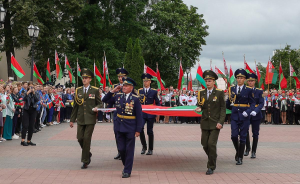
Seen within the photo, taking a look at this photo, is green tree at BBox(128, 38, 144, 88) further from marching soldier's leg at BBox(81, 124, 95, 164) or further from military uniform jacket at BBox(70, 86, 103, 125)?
marching soldier's leg at BBox(81, 124, 95, 164)

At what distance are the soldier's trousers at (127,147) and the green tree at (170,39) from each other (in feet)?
130

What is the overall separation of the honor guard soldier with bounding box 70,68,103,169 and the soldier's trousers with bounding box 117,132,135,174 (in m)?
1.06

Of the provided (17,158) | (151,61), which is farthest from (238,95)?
(151,61)

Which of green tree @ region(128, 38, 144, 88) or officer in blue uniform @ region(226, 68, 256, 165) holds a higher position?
green tree @ region(128, 38, 144, 88)

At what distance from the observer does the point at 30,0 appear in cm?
3472

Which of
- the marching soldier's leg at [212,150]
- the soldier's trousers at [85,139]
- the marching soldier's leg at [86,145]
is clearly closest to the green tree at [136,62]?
the soldier's trousers at [85,139]

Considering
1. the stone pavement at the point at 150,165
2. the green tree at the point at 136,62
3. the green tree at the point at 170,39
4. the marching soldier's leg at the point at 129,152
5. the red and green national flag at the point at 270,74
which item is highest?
the green tree at the point at 170,39

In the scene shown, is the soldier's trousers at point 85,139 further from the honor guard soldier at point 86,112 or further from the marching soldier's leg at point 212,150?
the marching soldier's leg at point 212,150

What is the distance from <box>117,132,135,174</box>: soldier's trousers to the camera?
879 cm

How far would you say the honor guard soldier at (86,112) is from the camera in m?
9.84

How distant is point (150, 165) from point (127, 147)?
1534mm

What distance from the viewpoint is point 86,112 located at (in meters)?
9.98

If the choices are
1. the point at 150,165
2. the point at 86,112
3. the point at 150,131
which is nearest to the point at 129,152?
the point at 150,165

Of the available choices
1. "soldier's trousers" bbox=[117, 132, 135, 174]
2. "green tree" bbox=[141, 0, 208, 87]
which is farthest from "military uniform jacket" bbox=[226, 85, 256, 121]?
"green tree" bbox=[141, 0, 208, 87]
